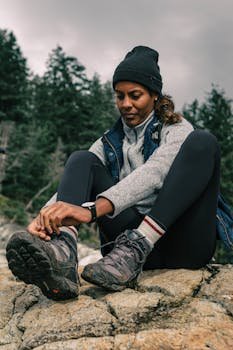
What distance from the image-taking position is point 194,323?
2.31 m

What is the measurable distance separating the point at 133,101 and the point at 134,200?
83 centimetres

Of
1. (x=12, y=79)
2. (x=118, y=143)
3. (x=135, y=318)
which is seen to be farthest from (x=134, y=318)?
(x=12, y=79)

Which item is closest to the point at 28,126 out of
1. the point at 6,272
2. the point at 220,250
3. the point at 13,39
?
the point at 13,39

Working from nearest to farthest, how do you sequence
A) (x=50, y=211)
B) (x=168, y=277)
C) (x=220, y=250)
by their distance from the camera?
1. (x=50, y=211)
2. (x=168, y=277)
3. (x=220, y=250)

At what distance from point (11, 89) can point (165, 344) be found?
3811 centimetres

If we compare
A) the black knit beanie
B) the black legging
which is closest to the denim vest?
the black legging

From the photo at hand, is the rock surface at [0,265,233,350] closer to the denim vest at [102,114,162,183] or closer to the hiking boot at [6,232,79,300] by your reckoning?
the hiking boot at [6,232,79,300]

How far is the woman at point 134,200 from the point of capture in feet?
7.77

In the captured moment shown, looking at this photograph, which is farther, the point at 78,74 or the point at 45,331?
the point at 78,74

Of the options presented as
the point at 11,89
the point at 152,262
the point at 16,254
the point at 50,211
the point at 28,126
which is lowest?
the point at 152,262

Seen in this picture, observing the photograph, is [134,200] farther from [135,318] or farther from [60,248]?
[135,318]

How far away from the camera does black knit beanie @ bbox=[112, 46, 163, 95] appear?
3070 mm

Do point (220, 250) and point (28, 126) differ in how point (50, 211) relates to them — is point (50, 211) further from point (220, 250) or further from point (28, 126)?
point (28, 126)

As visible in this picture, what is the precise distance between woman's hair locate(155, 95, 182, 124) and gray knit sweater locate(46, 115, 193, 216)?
42 millimetres
